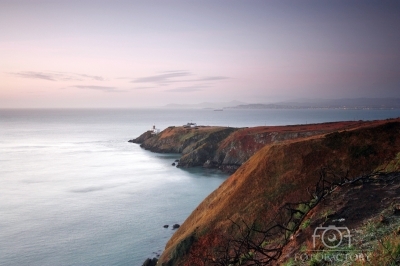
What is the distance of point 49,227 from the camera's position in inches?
1651

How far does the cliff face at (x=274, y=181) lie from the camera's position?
1133 inches

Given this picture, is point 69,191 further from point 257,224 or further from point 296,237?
point 296,237

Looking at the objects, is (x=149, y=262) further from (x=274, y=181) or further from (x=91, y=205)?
(x=91, y=205)

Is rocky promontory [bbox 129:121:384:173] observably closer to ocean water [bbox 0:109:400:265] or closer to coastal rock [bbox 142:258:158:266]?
ocean water [bbox 0:109:400:265]

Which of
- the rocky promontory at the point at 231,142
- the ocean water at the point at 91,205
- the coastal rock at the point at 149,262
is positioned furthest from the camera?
the rocky promontory at the point at 231,142

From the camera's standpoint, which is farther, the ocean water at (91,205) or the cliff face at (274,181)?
the ocean water at (91,205)

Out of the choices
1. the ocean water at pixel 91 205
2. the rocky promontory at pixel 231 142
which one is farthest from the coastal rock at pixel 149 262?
the rocky promontory at pixel 231 142

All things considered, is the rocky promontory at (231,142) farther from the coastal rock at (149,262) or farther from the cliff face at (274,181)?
the coastal rock at (149,262)

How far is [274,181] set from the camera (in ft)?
108

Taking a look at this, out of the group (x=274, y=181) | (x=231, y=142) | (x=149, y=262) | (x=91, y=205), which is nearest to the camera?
(x=149, y=262)

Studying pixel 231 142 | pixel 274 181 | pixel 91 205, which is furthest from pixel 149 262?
pixel 231 142

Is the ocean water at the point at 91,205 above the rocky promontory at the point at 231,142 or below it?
below

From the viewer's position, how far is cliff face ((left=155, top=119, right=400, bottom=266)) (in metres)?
28.8

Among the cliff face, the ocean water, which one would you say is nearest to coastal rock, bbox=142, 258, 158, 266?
the ocean water
